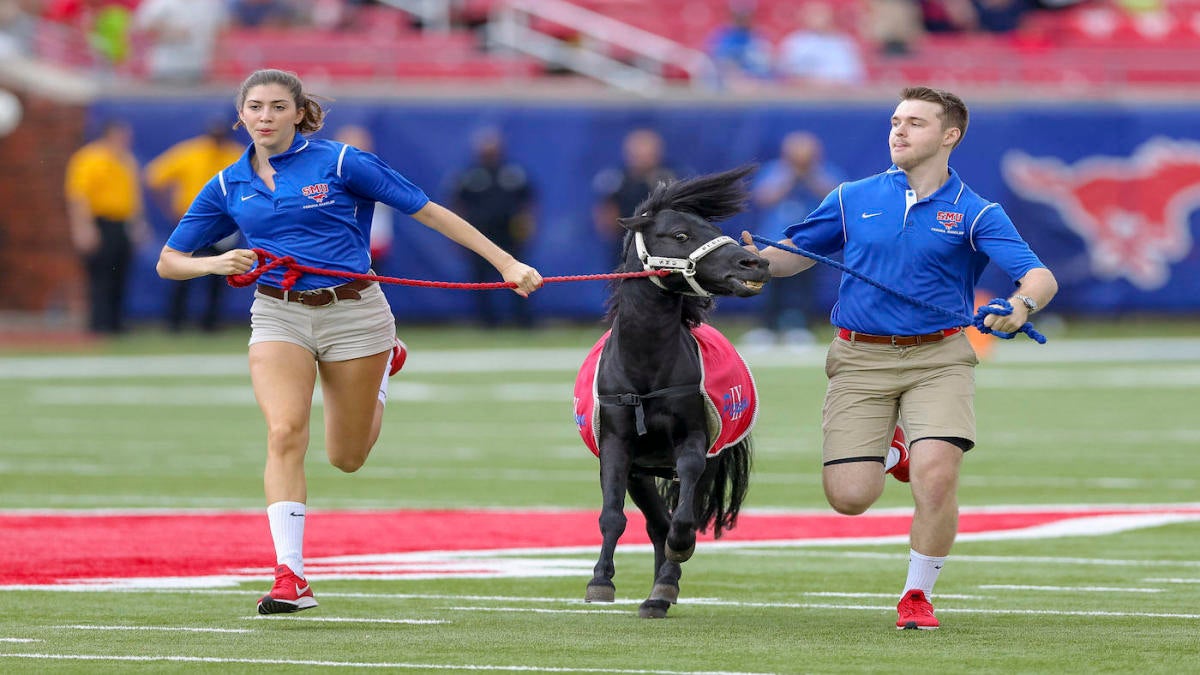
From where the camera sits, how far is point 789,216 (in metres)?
25.7

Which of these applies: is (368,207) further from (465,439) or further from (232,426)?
(232,426)

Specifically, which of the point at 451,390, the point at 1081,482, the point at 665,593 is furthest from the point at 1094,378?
the point at 665,593

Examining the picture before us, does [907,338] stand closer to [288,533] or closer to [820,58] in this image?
[288,533]

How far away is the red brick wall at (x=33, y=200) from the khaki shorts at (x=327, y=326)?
1971cm

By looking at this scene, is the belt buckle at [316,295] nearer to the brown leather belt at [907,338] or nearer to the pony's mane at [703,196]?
the pony's mane at [703,196]

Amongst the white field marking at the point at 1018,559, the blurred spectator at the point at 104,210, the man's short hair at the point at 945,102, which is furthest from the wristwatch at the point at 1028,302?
the blurred spectator at the point at 104,210

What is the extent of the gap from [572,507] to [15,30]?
1795 cm

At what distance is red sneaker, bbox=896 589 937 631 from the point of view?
766 cm

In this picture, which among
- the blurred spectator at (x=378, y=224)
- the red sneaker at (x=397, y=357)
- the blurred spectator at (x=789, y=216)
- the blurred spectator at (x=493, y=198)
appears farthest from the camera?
the blurred spectator at (x=493, y=198)

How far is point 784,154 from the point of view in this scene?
2788cm

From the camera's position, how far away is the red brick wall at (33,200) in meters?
27.2

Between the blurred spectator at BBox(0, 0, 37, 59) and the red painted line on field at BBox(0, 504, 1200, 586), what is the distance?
17.0 m

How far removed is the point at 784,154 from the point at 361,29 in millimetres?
6256

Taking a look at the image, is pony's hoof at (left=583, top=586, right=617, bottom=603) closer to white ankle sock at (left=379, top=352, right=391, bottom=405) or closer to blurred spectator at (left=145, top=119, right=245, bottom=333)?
white ankle sock at (left=379, top=352, right=391, bottom=405)
